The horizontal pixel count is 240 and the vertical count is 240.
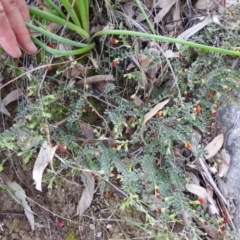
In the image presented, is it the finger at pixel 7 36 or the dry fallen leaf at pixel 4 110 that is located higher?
the finger at pixel 7 36

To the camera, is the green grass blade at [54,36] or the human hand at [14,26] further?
the green grass blade at [54,36]

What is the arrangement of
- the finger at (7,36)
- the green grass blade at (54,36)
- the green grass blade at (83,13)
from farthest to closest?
the green grass blade at (83,13) < the green grass blade at (54,36) < the finger at (7,36)

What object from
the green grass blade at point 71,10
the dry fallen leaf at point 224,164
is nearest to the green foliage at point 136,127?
the green grass blade at point 71,10

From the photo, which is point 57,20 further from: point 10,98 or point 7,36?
point 10,98

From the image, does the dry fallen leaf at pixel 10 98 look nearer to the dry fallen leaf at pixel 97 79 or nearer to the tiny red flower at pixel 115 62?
the dry fallen leaf at pixel 97 79

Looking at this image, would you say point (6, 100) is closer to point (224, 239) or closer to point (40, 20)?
point (40, 20)

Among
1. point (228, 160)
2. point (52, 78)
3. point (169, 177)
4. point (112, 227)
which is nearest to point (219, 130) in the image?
point (228, 160)
